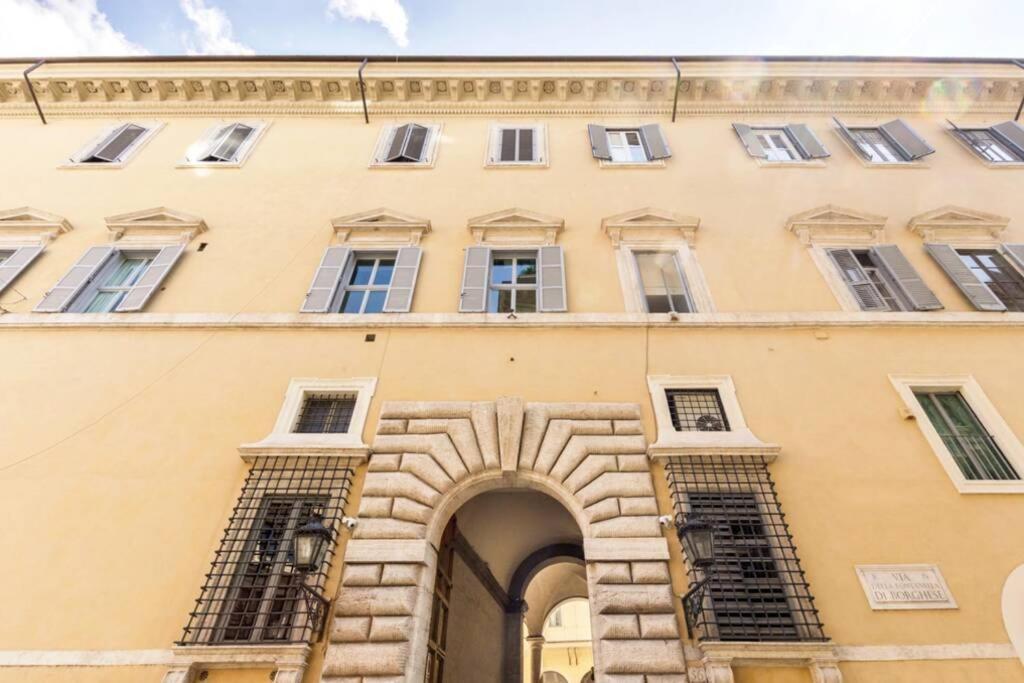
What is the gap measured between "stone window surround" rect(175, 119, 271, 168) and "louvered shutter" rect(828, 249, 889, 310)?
35.3 feet

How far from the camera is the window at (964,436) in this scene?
5.66 m

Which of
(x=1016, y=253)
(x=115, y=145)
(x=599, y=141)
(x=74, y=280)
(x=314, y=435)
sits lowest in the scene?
(x=314, y=435)

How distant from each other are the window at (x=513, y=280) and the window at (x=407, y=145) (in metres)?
3.01

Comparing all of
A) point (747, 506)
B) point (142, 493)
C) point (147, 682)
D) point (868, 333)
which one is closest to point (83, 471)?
point (142, 493)

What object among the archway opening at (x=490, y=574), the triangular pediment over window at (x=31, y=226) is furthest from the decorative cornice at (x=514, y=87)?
the archway opening at (x=490, y=574)

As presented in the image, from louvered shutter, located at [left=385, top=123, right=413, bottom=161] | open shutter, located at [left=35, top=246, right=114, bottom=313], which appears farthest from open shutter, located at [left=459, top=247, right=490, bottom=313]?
open shutter, located at [left=35, top=246, right=114, bottom=313]

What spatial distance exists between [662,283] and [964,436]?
162 inches

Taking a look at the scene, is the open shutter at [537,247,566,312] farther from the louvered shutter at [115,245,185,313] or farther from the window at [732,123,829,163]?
the louvered shutter at [115,245,185,313]

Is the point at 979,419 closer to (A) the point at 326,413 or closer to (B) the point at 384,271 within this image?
(A) the point at 326,413

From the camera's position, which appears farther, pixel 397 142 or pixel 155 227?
pixel 397 142

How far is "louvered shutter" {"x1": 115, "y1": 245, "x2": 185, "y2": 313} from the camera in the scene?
7.24 m

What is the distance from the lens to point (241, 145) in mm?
10203

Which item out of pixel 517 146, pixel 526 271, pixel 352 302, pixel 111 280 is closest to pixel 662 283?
pixel 526 271

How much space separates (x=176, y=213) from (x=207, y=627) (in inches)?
271
